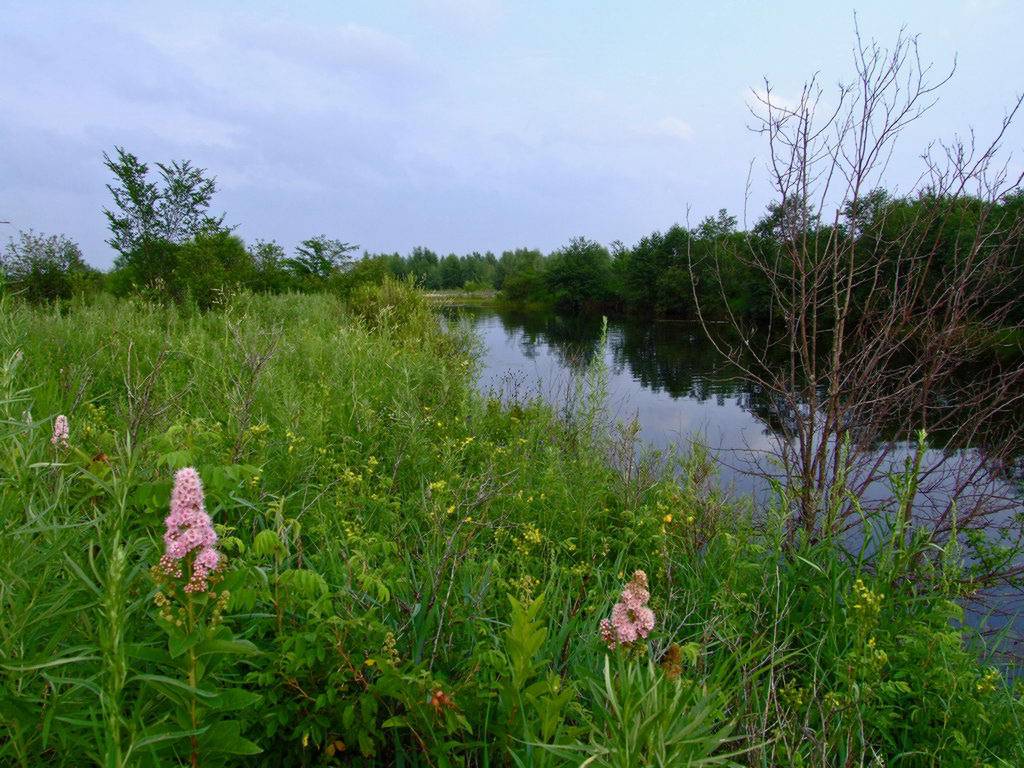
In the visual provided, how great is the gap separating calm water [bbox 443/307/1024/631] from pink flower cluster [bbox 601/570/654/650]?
2893 millimetres

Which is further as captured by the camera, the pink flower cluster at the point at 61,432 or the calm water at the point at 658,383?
the calm water at the point at 658,383

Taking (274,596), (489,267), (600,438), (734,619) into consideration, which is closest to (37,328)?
(600,438)

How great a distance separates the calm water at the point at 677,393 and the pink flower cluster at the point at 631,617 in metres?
2.89

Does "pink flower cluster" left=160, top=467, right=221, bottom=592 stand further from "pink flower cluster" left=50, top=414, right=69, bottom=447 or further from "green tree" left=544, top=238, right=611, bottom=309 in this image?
"green tree" left=544, top=238, right=611, bottom=309

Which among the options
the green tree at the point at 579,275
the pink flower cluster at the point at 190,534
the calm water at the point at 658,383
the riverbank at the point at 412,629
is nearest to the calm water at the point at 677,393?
the calm water at the point at 658,383

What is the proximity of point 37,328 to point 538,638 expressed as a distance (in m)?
7.77

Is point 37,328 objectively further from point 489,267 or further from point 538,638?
point 489,267

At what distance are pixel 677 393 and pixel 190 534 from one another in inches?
628

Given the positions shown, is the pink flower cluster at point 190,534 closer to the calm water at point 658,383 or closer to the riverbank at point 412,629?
the riverbank at point 412,629

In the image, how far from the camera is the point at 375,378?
22.3ft

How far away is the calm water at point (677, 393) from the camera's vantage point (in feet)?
21.9

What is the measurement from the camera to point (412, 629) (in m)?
1.92

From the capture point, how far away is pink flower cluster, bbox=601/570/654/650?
1443 mm

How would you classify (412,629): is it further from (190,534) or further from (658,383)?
(658,383)
